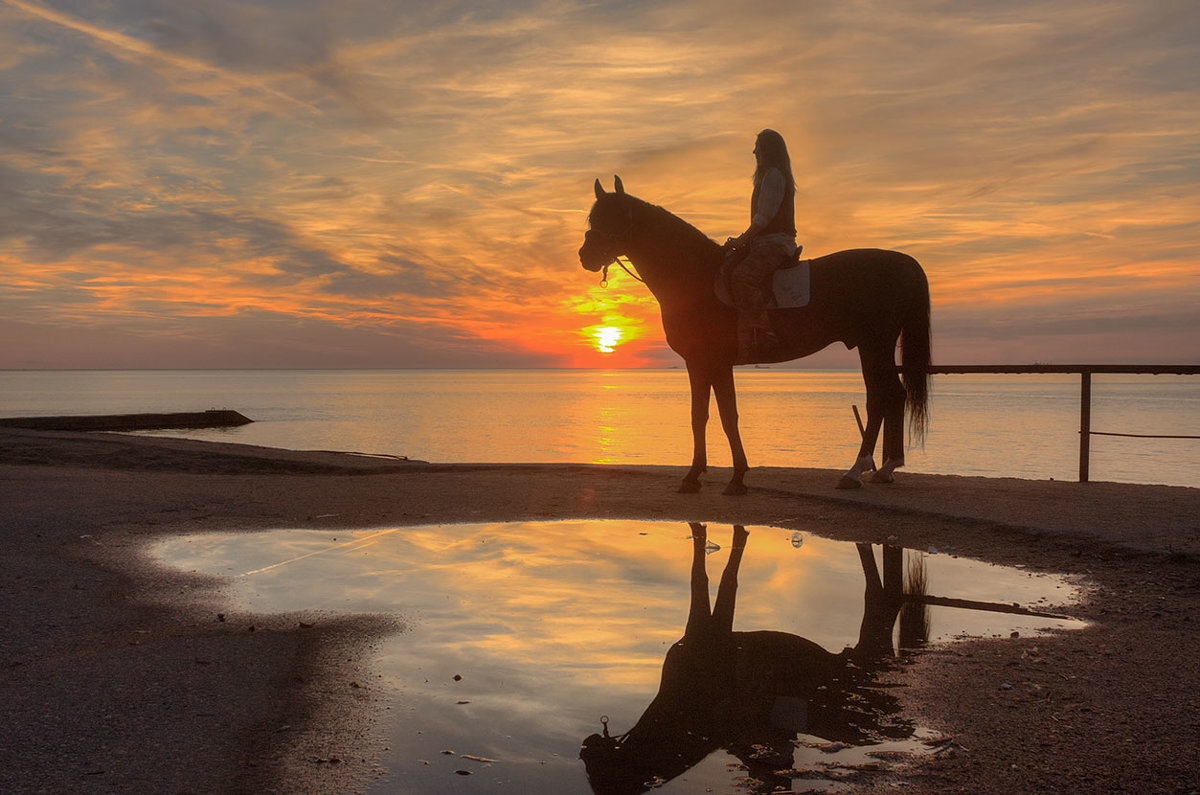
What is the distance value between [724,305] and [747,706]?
603cm

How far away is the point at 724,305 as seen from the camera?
8781mm

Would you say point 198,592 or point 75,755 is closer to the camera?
point 75,755

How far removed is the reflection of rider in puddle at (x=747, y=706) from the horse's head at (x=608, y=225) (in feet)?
17.1

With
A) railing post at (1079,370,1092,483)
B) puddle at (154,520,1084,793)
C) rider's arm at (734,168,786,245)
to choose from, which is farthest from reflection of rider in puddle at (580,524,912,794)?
railing post at (1079,370,1092,483)

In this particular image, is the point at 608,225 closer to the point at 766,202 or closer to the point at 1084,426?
the point at 766,202

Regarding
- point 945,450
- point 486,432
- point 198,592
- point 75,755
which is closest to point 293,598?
point 198,592

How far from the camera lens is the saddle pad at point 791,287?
8.50 meters

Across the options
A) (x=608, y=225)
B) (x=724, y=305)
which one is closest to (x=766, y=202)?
(x=724, y=305)

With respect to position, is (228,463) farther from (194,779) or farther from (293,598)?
(194,779)

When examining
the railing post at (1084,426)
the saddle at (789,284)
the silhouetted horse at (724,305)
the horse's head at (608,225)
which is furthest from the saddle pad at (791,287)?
the railing post at (1084,426)

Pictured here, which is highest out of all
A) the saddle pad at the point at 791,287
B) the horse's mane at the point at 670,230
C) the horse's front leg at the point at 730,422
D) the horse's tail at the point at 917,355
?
the horse's mane at the point at 670,230

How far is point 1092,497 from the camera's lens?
8.25m

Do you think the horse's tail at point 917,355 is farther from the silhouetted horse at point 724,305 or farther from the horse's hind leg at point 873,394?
the horse's hind leg at point 873,394

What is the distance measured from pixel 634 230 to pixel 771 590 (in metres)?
4.84
